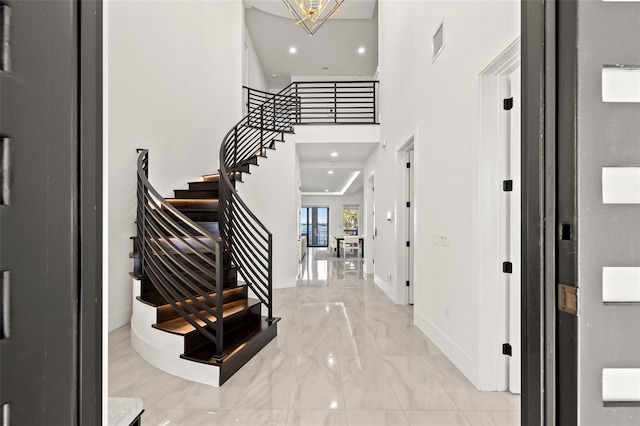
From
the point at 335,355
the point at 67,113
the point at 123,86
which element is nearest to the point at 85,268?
the point at 67,113

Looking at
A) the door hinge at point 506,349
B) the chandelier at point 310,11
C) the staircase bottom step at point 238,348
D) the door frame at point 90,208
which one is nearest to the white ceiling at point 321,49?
the chandelier at point 310,11

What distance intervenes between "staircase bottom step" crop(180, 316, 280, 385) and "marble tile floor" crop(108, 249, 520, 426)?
7 centimetres

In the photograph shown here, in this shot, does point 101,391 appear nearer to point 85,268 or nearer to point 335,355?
point 85,268

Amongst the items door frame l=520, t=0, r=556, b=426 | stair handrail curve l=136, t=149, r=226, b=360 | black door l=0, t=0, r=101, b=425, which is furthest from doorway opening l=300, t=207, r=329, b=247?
black door l=0, t=0, r=101, b=425

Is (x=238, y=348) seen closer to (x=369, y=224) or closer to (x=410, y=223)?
(x=410, y=223)

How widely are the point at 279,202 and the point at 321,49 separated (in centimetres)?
528

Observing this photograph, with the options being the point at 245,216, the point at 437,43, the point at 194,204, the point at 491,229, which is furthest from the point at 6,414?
the point at 194,204

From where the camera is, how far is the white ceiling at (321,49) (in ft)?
23.5

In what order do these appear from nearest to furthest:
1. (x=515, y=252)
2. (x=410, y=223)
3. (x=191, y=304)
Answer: (x=515, y=252), (x=191, y=304), (x=410, y=223)

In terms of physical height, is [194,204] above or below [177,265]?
above

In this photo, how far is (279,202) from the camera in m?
6.14

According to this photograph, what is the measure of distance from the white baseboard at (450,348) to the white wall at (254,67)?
758 centimetres

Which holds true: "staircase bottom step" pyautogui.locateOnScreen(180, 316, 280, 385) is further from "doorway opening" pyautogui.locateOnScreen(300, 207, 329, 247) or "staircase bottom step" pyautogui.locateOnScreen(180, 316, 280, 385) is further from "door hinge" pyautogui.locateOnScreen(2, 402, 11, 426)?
"doorway opening" pyautogui.locateOnScreen(300, 207, 329, 247)

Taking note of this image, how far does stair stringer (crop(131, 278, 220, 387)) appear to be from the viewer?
242cm
